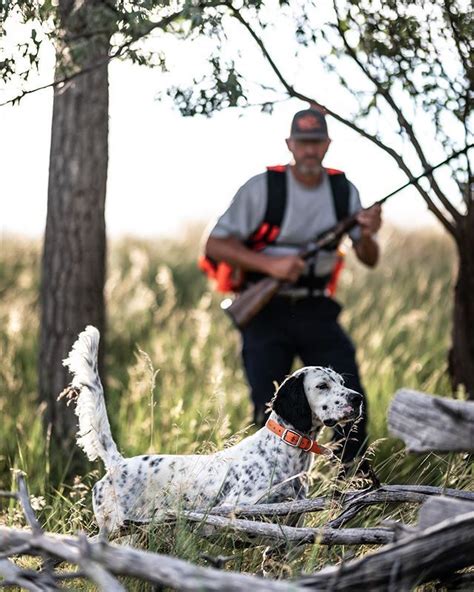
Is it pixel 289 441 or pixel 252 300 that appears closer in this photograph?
pixel 289 441

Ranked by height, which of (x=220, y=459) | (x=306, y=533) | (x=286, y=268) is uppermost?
(x=286, y=268)

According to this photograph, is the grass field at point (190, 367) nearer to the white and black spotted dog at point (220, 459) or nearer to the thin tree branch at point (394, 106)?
the white and black spotted dog at point (220, 459)

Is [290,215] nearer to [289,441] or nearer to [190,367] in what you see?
[289,441]

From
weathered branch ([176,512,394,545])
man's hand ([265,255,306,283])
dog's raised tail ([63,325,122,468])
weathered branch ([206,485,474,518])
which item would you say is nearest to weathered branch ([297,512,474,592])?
weathered branch ([176,512,394,545])

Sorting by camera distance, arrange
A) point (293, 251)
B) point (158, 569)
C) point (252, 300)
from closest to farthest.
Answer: point (158, 569) < point (252, 300) < point (293, 251)

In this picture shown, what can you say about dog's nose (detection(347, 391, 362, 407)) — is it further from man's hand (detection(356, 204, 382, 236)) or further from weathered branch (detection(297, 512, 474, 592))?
man's hand (detection(356, 204, 382, 236))

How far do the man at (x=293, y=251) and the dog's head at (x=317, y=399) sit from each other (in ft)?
5.17

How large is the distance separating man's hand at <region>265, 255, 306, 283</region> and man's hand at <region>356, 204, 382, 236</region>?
1.34ft

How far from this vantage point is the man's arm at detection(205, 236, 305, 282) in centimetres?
587

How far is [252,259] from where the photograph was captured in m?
5.98

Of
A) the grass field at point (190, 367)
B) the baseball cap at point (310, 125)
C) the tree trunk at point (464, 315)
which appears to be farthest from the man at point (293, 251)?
the tree trunk at point (464, 315)

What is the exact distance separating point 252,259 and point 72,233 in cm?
149

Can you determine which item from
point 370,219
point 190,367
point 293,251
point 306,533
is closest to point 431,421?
point 306,533

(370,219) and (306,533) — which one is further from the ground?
(370,219)
